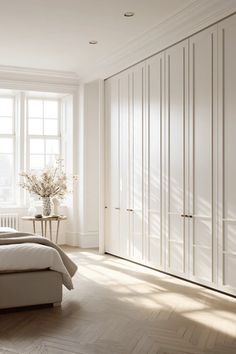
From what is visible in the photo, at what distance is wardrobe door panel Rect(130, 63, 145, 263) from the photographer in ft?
22.2

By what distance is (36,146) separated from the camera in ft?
29.3

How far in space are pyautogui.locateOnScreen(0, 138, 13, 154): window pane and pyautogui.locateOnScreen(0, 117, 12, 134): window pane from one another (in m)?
0.14

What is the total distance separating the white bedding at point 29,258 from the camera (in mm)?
4367

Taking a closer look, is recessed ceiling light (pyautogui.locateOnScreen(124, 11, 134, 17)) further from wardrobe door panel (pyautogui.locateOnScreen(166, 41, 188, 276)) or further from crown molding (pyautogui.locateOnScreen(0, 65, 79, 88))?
crown molding (pyautogui.locateOnScreen(0, 65, 79, 88))

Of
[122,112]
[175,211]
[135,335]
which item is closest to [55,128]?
[122,112]

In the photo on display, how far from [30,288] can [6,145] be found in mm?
4722

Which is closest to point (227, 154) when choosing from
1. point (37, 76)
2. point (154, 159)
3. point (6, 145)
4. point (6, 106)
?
point (154, 159)

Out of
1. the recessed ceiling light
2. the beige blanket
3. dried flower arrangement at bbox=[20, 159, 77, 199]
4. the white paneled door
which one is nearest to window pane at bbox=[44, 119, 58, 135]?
dried flower arrangement at bbox=[20, 159, 77, 199]

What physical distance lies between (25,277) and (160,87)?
309cm

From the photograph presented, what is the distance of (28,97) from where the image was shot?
29.1ft

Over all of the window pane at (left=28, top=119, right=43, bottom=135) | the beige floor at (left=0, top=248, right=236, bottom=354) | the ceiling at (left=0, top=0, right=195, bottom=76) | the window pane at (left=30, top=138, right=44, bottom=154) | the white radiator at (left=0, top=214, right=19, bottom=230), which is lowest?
the beige floor at (left=0, top=248, right=236, bottom=354)

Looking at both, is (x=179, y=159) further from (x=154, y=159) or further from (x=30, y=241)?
(x=30, y=241)

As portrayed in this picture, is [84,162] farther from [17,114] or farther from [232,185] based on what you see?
[232,185]

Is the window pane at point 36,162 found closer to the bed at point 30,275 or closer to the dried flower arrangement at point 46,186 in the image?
the dried flower arrangement at point 46,186
